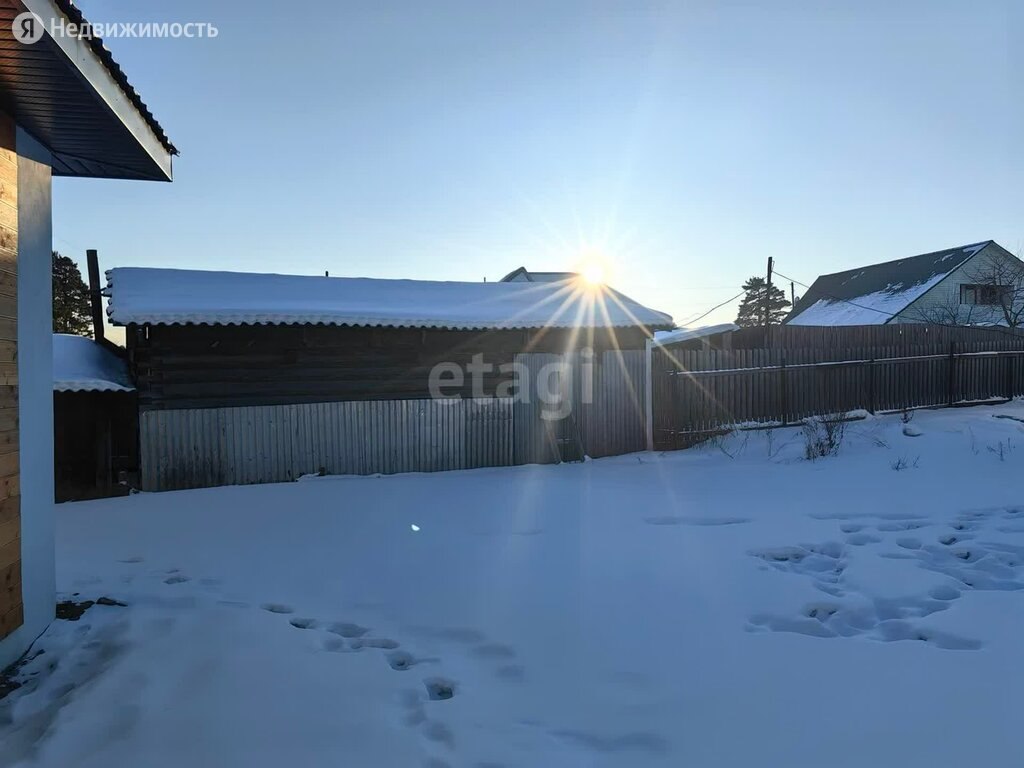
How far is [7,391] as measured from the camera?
3.42 m

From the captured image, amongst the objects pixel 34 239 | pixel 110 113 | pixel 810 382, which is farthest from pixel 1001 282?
pixel 34 239

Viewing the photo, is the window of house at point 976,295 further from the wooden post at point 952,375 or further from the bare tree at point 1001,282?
the wooden post at point 952,375

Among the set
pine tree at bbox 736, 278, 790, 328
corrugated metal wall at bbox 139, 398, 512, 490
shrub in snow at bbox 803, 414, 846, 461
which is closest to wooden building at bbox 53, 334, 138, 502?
corrugated metal wall at bbox 139, 398, 512, 490

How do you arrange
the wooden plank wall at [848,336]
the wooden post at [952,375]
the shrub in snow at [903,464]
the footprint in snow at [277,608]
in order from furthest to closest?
the wooden plank wall at [848,336]
the wooden post at [952,375]
the shrub in snow at [903,464]
the footprint in snow at [277,608]

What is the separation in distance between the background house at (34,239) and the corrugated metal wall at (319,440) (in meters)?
5.09

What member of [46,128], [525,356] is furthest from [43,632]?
[525,356]

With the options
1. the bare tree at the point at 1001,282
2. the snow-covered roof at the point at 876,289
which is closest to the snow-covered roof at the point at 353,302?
the snow-covered roof at the point at 876,289

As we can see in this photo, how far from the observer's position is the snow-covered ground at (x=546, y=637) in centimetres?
258

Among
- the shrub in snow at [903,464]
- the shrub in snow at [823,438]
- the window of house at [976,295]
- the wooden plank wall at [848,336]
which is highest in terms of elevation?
the window of house at [976,295]

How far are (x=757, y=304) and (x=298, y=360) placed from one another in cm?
4618

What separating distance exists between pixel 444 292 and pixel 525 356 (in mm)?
2982

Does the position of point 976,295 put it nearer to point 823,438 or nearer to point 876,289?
point 876,289

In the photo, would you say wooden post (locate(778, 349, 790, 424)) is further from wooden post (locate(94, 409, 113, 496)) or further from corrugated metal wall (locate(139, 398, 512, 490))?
wooden post (locate(94, 409, 113, 496))

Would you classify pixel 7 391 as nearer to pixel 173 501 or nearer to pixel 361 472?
pixel 173 501
